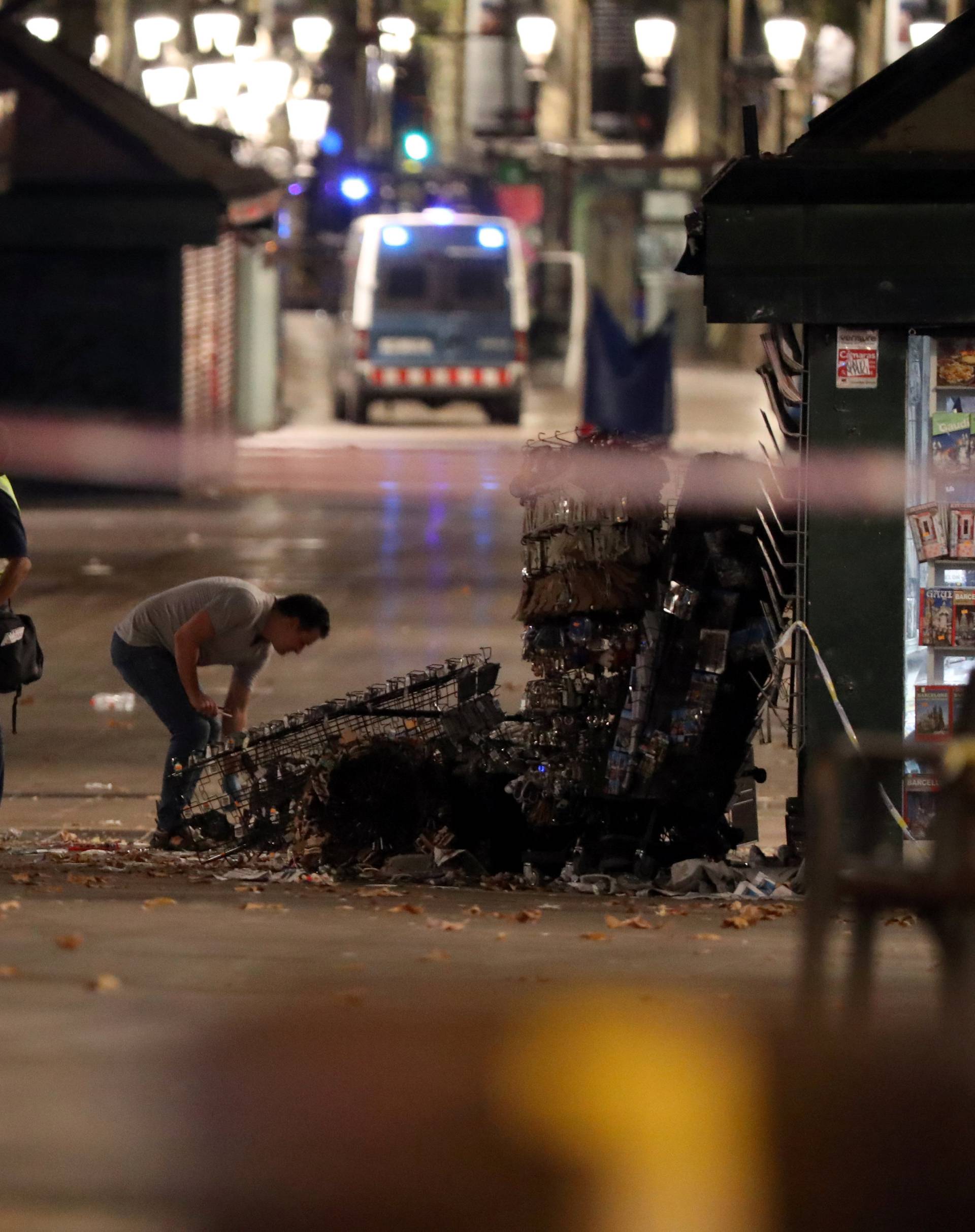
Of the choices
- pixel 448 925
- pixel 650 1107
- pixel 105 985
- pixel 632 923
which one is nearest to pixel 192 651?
pixel 448 925

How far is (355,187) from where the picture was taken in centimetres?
4059

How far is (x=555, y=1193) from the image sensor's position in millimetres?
4312

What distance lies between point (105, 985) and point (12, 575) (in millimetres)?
3536

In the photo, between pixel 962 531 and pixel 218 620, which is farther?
pixel 218 620

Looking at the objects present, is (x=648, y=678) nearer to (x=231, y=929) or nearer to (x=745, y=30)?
(x=231, y=929)

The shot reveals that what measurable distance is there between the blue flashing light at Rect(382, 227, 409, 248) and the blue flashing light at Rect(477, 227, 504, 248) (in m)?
Result: 1.12

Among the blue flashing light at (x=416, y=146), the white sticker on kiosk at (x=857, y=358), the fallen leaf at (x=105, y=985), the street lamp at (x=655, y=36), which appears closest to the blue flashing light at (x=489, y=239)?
the blue flashing light at (x=416, y=146)

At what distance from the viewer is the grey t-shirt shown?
9078mm

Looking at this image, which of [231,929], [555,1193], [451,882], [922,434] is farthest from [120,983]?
[922,434]

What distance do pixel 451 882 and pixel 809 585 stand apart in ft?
5.66

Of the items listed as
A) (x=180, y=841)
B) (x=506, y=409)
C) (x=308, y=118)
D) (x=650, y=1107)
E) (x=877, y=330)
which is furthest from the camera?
(x=506, y=409)

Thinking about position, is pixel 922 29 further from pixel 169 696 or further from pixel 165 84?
pixel 169 696

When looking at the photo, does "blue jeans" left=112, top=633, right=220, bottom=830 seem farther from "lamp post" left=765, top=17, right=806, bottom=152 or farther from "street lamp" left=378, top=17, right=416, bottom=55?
"lamp post" left=765, top=17, right=806, bottom=152

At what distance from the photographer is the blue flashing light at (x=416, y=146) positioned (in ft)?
133
